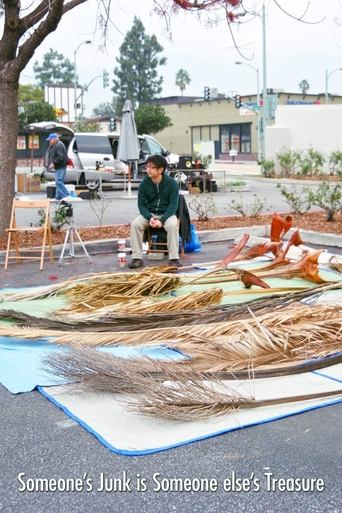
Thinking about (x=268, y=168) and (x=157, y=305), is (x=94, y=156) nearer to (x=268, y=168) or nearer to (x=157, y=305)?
(x=268, y=168)

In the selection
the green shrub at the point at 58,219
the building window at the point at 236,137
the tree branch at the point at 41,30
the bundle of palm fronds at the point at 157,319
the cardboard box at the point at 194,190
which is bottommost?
the bundle of palm fronds at the point at 157,319

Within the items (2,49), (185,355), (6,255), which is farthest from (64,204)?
(185,355)

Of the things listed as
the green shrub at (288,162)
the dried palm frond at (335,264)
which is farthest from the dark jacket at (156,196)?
the green shrub at (288,162)

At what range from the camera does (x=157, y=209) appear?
9758mm

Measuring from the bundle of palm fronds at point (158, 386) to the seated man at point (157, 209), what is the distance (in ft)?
15.9

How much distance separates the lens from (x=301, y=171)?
106ft

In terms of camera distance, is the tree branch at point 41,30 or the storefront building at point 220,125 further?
the storefront building at point 220,125

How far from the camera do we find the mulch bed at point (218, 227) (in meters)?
11.6

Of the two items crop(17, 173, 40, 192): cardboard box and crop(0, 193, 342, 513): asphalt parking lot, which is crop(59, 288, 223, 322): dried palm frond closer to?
crop(0, 193, 342, 513): asphalt parking lot

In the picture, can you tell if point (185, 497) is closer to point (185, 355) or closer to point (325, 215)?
point (185, 355)

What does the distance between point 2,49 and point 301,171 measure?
75.1 feet

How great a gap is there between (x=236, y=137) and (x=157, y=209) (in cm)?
6357

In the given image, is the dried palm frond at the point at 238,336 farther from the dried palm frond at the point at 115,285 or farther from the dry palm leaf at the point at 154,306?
the dried palm frond at the point at 115,285

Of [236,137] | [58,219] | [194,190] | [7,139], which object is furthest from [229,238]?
[236,137]
